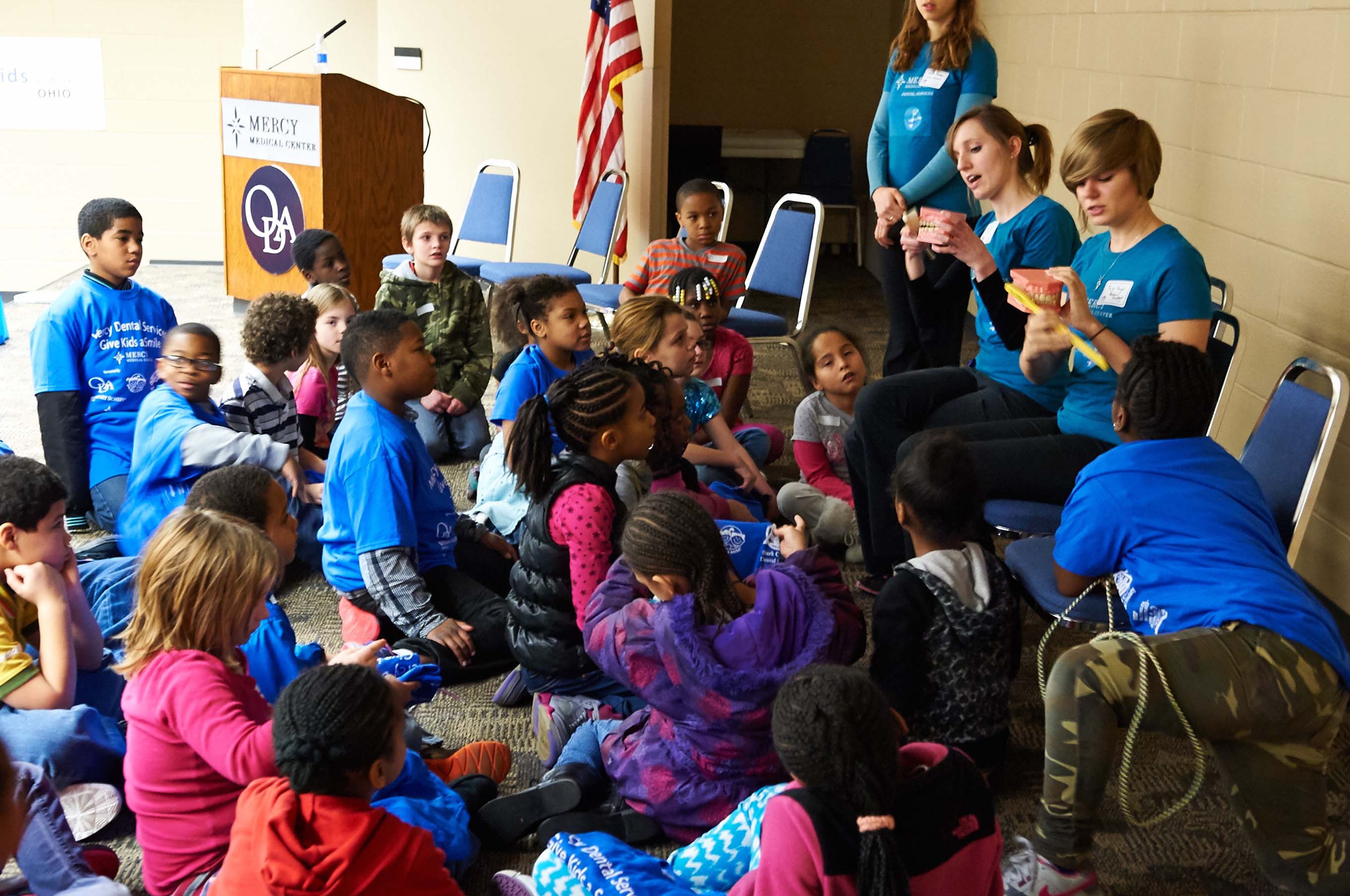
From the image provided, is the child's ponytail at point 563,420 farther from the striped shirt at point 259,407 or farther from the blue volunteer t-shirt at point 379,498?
the striped shirt at point 259,407

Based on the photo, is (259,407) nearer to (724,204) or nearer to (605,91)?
(724,204)

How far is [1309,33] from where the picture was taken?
10.0 ft

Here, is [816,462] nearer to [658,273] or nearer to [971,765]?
[658,273]

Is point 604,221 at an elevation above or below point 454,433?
above

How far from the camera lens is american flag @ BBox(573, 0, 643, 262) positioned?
249 inches

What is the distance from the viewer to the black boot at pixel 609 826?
2074 millimetres

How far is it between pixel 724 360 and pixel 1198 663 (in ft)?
8.01

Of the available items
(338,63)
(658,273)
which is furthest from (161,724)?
(338,63)

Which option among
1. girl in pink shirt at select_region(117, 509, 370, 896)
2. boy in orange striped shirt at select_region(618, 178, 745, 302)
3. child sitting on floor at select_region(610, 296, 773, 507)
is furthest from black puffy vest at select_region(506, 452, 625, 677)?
boy in orange striped shirt at select_region(618, 178, 745, 302)

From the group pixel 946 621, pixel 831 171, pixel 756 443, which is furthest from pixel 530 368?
pixel 831 171

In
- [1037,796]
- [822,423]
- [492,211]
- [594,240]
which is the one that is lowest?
[1037,796]

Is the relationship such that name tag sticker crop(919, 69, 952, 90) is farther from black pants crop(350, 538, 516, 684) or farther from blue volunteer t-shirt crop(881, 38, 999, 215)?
black pants crop(350, 538, 516, 684)

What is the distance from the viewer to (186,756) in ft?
5.75

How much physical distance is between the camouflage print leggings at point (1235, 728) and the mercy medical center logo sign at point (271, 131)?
458 centimetres
